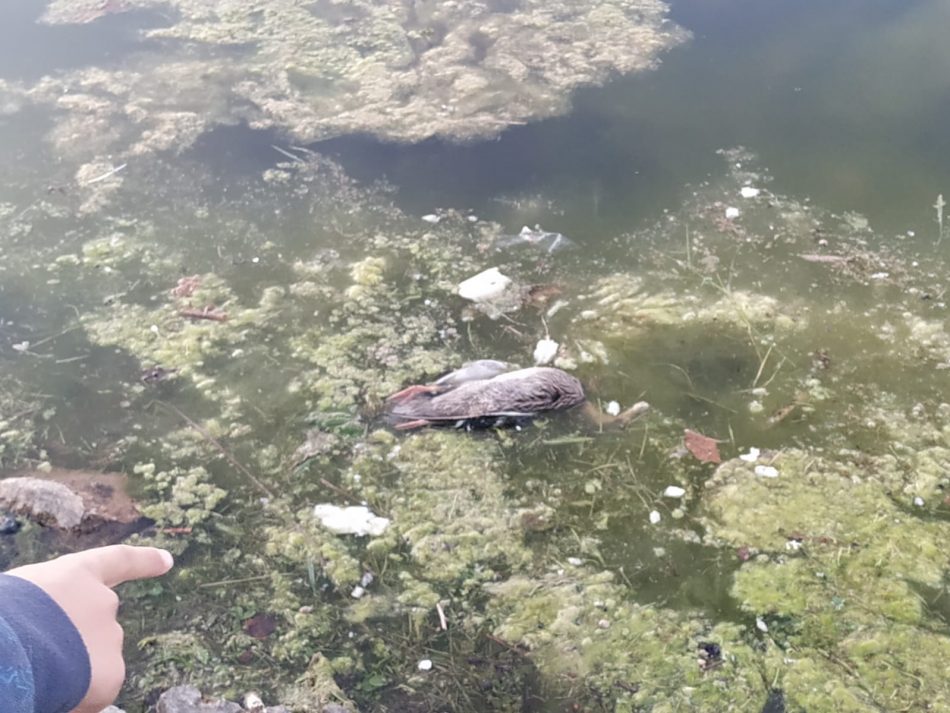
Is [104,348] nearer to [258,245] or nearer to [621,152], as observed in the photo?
[258,245]

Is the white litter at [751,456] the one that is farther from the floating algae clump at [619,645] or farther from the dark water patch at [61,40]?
the dark water patch at [61,40]

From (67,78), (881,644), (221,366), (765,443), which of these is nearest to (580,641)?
(881,644)

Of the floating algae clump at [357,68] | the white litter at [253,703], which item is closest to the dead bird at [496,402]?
the white litter at [253,703]

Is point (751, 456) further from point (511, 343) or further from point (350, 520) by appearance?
point (350, 520)

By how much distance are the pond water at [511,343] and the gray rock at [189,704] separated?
0.15 feet

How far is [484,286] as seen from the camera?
3.17 meters

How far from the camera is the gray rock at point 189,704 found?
2006mm

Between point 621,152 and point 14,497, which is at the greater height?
point 621,152

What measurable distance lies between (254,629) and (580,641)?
0.95 meters

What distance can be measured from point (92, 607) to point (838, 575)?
2007 mm

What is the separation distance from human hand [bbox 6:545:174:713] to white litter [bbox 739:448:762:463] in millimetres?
1989

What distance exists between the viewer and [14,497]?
250 cm

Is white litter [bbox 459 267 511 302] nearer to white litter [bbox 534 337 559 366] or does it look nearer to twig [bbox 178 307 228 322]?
white litter [bbox 534 337 559 366]

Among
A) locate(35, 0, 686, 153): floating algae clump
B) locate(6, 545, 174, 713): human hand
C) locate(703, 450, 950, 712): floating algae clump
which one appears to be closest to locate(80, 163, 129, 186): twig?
locate(35, 0, 686, 153): floating algae clump
